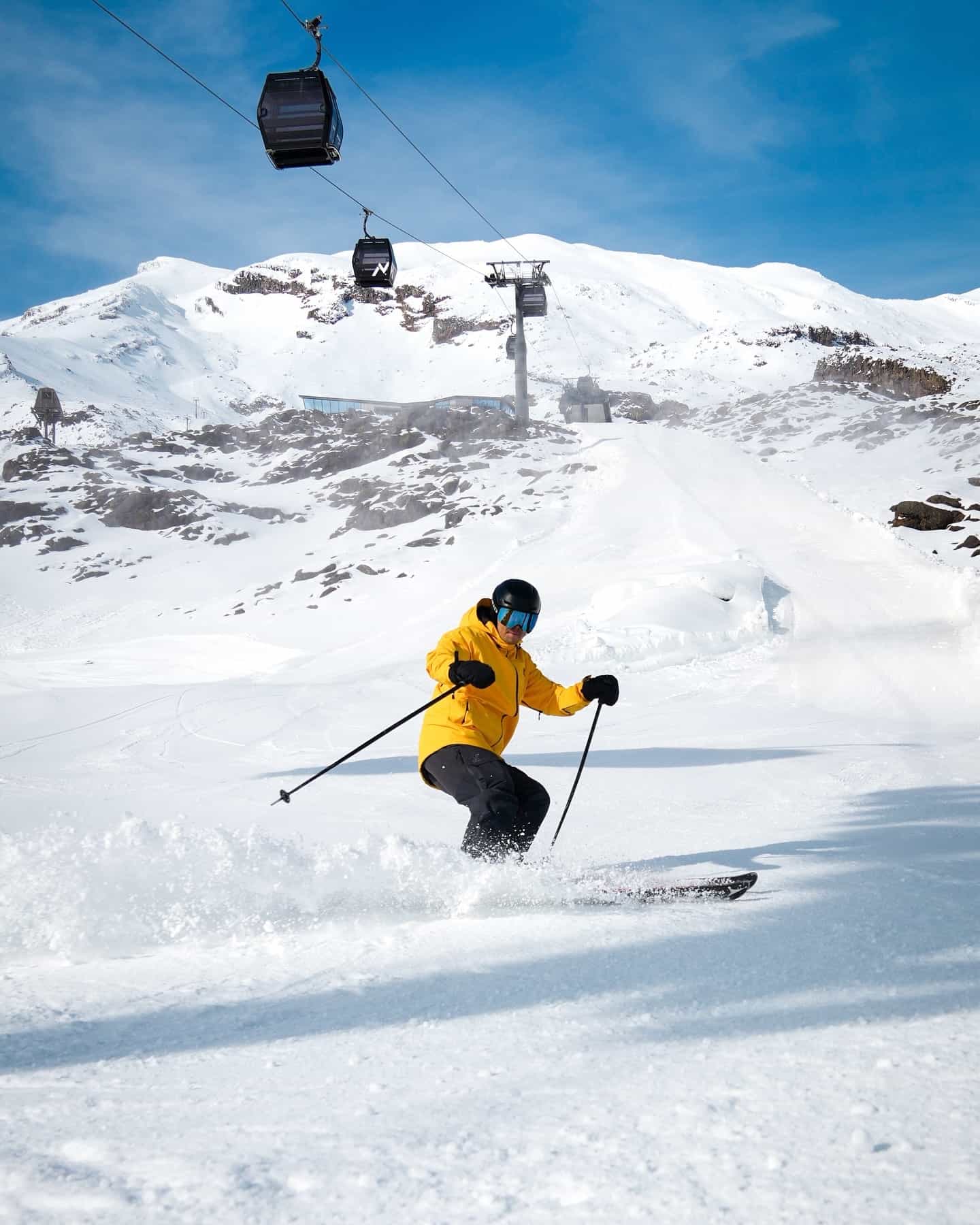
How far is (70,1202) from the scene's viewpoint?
1.50 meters

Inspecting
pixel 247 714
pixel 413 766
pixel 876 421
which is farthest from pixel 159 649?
pixel 876 421

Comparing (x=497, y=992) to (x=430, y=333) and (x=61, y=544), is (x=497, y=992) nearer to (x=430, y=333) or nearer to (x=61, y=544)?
(x=61, y=544)

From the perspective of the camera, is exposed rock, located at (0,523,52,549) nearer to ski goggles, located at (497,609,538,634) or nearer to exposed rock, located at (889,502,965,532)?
exposed rock, located at (889,502,965,532)

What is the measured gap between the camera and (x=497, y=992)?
8.30 feet

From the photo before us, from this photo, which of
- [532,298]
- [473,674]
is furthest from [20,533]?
[473,674]

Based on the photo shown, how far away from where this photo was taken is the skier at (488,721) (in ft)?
12.1

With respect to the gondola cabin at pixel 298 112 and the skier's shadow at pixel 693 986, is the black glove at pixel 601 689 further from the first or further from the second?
the gondola cabin at pixel 298 112

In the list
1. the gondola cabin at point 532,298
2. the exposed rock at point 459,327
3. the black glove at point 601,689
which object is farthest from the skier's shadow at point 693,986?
the exposed rock at point 459,327

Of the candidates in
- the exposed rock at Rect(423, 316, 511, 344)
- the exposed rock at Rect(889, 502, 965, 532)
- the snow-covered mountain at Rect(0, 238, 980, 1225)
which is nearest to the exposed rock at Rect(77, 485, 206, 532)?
the snow-covered mountain at Rect(0, 238, 980, 1225)

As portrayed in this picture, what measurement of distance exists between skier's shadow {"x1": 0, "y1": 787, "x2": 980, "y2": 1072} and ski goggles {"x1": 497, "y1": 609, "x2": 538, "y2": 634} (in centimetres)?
135

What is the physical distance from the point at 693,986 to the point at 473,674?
1577 millimetres

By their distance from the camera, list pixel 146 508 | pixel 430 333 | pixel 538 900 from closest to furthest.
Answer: pixel 538 900 → pixel 146 508 → pixel 430 333

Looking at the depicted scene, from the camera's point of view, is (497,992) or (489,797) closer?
(497,992)

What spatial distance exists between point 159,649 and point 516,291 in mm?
26283
